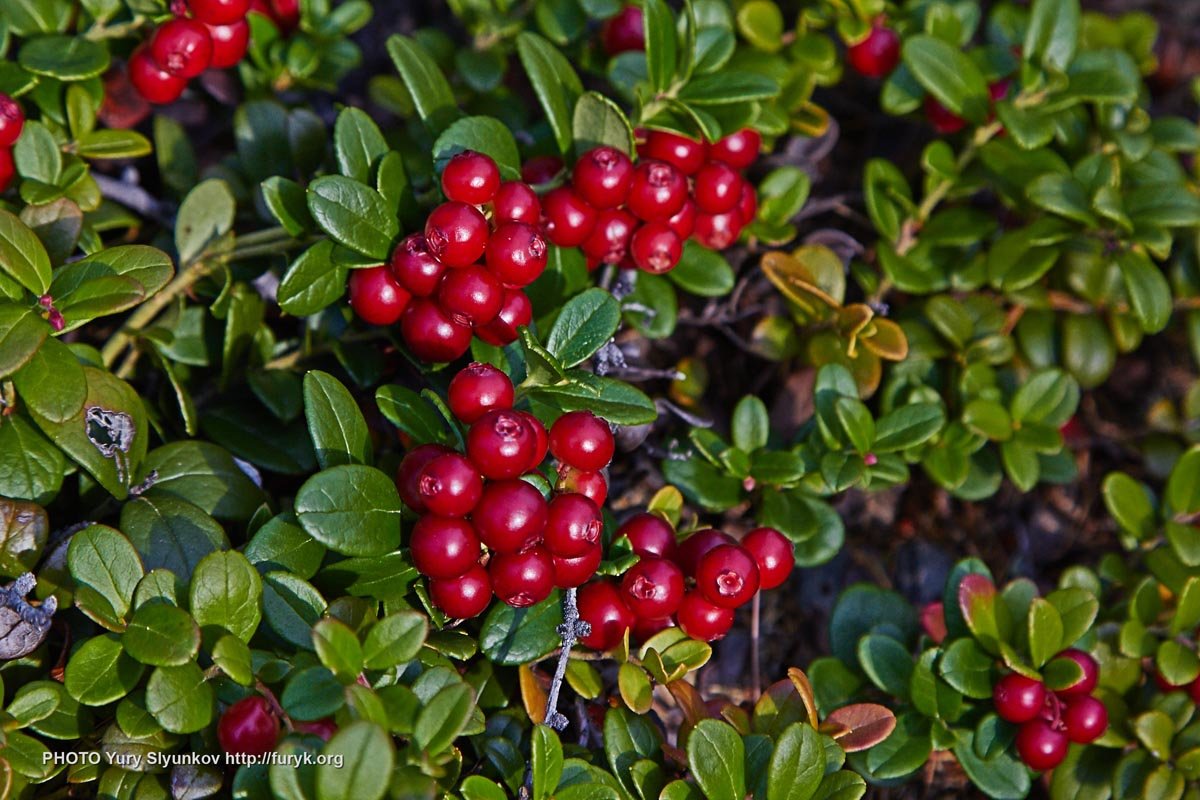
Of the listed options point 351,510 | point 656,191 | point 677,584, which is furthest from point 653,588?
point 656,191

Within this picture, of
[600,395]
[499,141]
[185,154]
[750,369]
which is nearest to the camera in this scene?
[600,395]

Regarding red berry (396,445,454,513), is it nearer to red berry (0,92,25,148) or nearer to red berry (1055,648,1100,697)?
red berry (0,92,25,148)

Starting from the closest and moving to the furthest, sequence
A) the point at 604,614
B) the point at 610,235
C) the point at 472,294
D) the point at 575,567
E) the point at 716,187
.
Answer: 1. the point at 575,567
2. the point at 472,294
3. the point at 604,614
4. the point at 610,235
5. the point at 716,187

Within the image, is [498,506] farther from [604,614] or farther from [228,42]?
[228,42]

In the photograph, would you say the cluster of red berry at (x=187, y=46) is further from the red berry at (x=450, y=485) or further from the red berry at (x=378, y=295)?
the red berry at (x=450, y=485)

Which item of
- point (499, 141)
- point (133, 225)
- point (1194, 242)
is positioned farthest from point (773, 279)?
point (133, 225)

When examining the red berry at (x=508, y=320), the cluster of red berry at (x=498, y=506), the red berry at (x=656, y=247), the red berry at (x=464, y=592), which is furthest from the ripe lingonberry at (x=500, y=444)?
the red berry at (x=656, y=247)

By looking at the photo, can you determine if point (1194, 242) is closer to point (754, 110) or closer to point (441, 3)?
point (754, 110)

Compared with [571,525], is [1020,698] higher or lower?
lower
